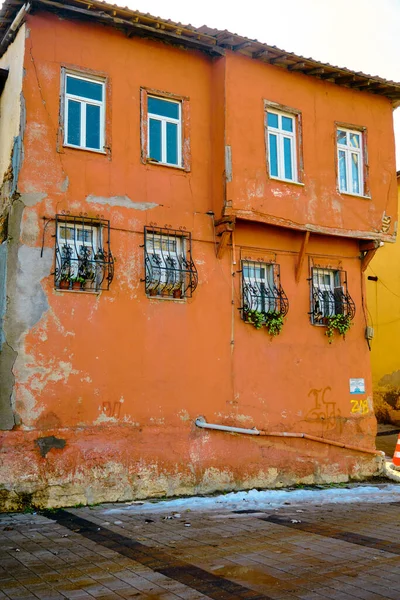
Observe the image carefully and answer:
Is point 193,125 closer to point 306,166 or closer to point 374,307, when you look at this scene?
point 306,166

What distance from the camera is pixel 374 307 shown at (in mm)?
22266

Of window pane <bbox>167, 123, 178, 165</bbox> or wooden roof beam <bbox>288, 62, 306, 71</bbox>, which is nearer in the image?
window pane <bbox>167, 123, 178, 165</bbox>

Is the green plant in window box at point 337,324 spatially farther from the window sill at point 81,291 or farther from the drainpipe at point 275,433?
the window sill at point 81,291

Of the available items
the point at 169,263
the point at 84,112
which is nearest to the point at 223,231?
the point at 169,263

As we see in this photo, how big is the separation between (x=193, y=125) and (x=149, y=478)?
729 centimetres

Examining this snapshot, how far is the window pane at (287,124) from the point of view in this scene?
1414 cm

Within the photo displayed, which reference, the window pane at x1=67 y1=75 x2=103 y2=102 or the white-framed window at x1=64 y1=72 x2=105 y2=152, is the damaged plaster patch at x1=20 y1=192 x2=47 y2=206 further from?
the window pane at x1=67 y1=75 x2=103 y2=102

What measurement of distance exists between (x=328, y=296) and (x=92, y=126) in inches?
263

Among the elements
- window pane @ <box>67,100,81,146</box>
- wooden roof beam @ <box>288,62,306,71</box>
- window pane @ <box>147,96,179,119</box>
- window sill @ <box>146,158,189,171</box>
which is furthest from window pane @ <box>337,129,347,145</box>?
window pane @ <box>67,100,81,146</box>

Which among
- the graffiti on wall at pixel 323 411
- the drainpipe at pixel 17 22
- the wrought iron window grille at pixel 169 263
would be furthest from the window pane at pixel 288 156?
the drainpipe at pixel 17 22

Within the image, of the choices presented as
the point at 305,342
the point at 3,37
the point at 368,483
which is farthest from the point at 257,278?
the point at 3,37

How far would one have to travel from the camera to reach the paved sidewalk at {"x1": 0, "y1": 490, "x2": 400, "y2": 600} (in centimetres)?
621

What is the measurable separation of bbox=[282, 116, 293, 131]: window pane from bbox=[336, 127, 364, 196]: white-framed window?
137 cm

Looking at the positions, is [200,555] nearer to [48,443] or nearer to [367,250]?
[48,443]
